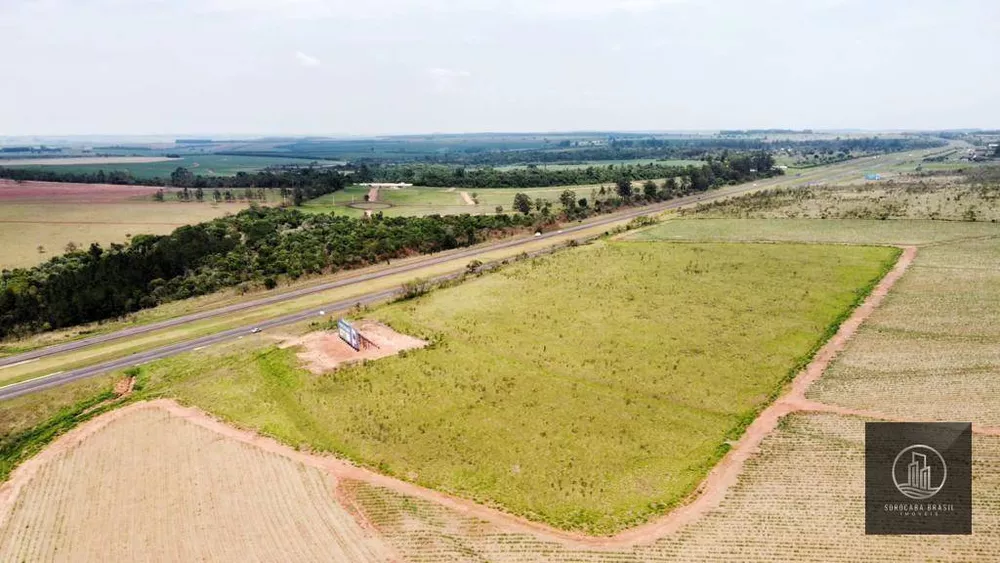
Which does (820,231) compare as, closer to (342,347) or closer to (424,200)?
(342,347)

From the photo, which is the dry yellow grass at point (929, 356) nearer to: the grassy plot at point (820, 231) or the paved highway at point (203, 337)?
the grassy plot at point (820, 231)

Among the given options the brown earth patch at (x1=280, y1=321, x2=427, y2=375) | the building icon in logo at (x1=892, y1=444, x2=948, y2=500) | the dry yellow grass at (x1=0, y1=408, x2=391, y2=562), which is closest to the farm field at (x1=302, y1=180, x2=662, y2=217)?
the brown earth patch at (x1=280, y1=321, x2=427, y2=375)

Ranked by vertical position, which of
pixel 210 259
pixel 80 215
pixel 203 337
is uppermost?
pixel 80 215

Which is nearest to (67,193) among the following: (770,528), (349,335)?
(349,335)

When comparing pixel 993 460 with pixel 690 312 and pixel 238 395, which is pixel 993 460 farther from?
pixel 238 395

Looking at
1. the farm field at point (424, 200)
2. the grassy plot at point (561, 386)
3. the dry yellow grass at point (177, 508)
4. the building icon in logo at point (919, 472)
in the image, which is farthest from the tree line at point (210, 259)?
the building icon in logo at point (919, 472)
